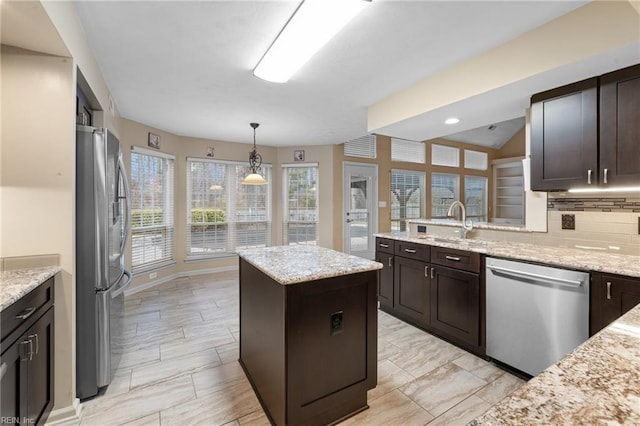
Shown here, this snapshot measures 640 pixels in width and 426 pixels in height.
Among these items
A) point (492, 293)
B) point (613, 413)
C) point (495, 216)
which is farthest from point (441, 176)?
point (613, 413)

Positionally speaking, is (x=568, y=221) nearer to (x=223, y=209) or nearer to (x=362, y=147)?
(x=362, y=147)

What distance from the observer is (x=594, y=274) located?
1.81m

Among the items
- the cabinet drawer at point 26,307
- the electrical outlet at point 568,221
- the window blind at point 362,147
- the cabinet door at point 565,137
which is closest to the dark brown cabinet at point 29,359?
the cabinet drawer at point 26,307

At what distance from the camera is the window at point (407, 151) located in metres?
6.32

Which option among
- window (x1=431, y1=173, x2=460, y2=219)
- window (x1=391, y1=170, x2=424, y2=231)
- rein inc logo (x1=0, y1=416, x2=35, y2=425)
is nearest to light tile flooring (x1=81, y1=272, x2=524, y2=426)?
rein inc logo (x1=0, y1=416, x2=35, y2=425)

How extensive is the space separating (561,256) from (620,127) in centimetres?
95

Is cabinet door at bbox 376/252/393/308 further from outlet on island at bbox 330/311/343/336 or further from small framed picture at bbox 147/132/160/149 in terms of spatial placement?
small framed picture at bbox 147/132/160/149

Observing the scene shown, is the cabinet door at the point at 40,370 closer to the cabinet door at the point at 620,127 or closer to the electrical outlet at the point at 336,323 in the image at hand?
the electrical outlet at the point at 336,323

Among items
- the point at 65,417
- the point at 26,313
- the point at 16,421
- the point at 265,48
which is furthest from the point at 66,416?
the point at 265,48

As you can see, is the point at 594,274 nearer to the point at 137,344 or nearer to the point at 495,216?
the point at 137,344

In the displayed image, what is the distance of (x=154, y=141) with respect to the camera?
4520 millimetres

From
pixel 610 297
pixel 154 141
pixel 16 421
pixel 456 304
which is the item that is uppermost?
pixel 154 141

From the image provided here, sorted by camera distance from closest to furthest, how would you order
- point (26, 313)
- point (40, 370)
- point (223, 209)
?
point (26, 313), point (40, 370), point (223, 209)

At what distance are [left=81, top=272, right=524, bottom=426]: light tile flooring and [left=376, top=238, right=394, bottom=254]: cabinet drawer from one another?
2.60ft
